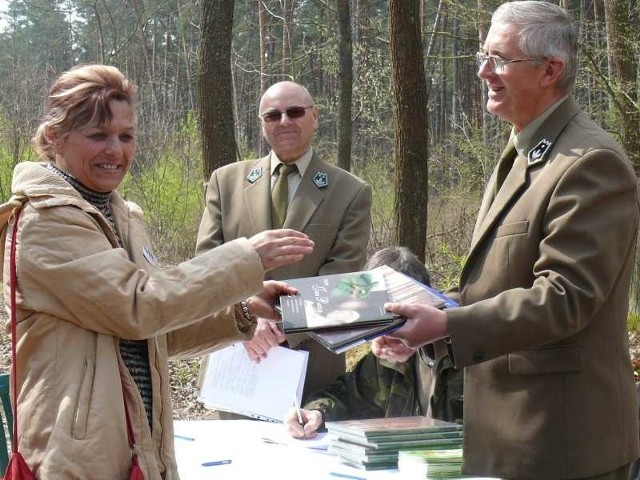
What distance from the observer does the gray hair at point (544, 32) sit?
2.69 m

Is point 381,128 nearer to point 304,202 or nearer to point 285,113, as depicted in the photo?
point 285,113

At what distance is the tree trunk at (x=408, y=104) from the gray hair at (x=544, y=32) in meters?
4.66

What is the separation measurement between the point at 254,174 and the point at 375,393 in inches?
51.0

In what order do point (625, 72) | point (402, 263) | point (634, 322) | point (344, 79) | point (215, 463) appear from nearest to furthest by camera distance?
point (215, 463) < point (402, 263) < point (634, 322) < point (625, 72) < point (344, 79)

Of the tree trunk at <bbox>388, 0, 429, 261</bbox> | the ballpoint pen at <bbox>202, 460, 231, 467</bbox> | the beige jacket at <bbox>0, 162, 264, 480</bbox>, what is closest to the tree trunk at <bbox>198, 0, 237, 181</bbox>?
the tree trunk at <bbox>388, 0, 429, 261</bbox>

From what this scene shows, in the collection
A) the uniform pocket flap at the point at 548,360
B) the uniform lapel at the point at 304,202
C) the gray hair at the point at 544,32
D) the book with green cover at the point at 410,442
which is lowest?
the book with green cover at the point at 410,442

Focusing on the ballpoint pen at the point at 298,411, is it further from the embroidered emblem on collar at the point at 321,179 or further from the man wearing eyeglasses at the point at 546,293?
the embroidered emblem on collar at the point at 321,179

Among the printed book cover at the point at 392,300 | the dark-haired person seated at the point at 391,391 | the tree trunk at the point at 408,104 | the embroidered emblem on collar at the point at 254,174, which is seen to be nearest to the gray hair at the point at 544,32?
the printed book cover at the point at 392,300

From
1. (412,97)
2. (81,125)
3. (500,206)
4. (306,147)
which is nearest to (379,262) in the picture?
(306,147)

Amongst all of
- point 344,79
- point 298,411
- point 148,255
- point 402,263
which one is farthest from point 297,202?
point 344,79

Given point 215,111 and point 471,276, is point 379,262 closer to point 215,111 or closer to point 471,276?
point 471,276

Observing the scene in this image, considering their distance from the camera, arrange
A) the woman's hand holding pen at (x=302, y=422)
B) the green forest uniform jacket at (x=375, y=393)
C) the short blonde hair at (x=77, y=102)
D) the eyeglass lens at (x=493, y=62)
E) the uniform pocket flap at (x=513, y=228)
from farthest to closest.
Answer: the green forest uniform jacket at (x=375, y=393), the woman's hand holding pen at (x=302, y=422), the eyeglass lens at (x=493, y=62), the uniform pocket flap at (x=513, y=228), the short blonde hair at (x=77, y=102)

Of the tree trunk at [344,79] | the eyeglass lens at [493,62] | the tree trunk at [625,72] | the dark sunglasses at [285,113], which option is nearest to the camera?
the eyeglass lens at [493,62]

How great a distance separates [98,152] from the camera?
252 centimetres
